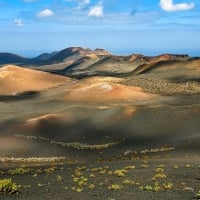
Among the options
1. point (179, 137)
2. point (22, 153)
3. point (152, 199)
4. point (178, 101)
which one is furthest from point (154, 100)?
point (152, 199)

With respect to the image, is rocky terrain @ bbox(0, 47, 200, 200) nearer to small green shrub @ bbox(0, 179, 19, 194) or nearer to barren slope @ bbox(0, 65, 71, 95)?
small green shrub @ bbox(0, 179, 19, 194)

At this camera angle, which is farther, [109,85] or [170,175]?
[109,85]

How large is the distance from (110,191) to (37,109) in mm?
51223

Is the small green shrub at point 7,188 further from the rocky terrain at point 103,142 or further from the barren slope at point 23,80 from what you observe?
the barren slope at point 23,80

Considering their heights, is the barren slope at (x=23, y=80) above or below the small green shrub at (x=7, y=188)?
above

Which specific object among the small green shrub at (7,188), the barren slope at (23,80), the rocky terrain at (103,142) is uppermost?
the barren slope at (23,80)

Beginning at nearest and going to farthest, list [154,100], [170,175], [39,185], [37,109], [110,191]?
[110,191] → [39,185] → [170,175] → [37,109] → [154,100]

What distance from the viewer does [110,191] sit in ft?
68.5

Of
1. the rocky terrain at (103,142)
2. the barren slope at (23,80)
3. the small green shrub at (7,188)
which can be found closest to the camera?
the small green shrub at (7,188)

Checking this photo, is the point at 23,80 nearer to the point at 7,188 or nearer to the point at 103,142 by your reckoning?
the point at 103,142


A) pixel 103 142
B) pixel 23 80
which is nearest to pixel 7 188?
pixel 103 142

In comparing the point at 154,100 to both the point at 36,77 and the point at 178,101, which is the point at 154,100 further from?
the point at 36,77

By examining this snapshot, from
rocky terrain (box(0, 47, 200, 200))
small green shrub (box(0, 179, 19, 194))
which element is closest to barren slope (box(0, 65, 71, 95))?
rocky terrain (box(0, 47, 200, 200))

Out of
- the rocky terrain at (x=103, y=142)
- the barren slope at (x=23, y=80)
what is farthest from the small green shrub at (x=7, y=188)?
the barren slope at (x=23, y=80)
